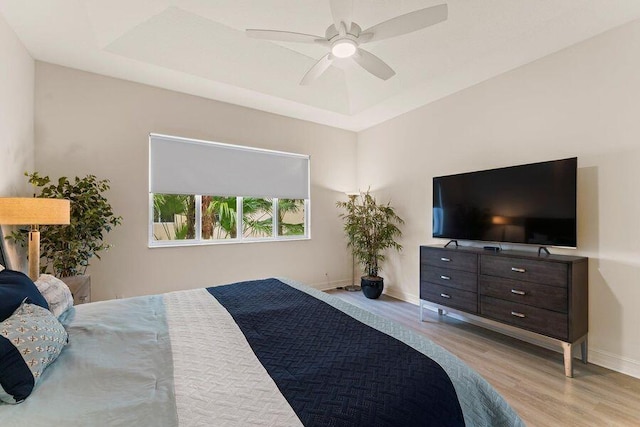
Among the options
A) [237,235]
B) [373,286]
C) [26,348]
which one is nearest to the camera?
[26,348]

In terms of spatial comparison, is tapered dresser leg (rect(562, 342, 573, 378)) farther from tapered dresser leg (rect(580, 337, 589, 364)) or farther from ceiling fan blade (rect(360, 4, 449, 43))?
ceiling fan blade (rect(360, 4, 449, 43))

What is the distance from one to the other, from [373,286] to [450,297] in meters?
1.34

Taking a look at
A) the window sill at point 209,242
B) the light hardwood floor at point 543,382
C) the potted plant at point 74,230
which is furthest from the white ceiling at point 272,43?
the light hardwood floor at point 543,382

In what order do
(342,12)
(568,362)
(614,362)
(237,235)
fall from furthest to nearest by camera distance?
(237,235), (614,362), (568,362), (342,12)

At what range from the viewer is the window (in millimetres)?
3590

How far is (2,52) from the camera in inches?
89.0

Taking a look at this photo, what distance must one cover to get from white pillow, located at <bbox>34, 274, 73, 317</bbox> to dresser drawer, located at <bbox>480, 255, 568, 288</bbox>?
3.25 m

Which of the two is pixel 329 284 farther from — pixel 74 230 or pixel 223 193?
pixel 74 230

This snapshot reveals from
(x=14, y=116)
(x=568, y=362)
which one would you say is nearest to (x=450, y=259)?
(x=568, y=362)

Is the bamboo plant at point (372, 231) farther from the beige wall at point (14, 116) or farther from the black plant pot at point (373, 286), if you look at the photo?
the beige wall at point (14, 116)

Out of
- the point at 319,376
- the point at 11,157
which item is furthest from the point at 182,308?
the point at 11,157

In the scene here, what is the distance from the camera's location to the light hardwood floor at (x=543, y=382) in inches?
71.9

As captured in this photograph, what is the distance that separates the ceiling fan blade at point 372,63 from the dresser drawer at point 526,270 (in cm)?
196

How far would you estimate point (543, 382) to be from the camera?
7.15ft
